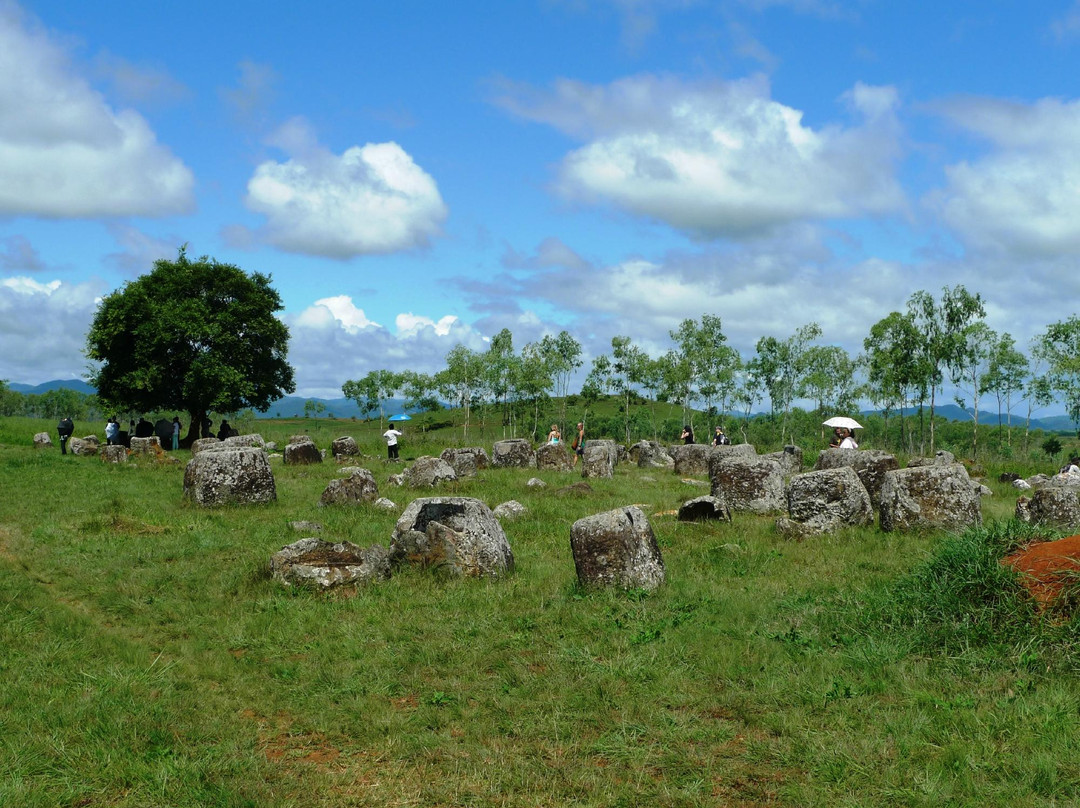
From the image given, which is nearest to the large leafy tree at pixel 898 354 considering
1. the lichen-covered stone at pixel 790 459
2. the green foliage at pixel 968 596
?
the lichen-covered stone at pixel 790 459

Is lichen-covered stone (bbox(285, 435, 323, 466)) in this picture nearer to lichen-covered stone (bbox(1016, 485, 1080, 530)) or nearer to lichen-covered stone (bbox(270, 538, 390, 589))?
lichen-covered stone (bbox(270, 538, 390, 589))

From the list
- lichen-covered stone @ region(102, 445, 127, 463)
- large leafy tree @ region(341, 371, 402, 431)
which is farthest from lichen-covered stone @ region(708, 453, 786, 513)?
large leafy tree @ region(341, 371, 402, 431)

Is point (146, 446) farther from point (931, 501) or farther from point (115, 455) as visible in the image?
point (931, 501)

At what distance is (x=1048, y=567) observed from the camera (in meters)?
8.62

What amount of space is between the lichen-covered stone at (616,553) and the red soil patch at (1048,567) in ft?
14.1

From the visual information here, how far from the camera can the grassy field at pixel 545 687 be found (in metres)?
6.07

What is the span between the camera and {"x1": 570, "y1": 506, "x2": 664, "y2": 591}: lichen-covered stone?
1092 cm

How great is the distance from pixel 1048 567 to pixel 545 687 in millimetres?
5568

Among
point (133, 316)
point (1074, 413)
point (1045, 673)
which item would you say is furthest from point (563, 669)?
point (1074, 413)

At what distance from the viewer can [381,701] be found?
775 cm

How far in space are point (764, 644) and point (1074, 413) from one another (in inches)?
2464

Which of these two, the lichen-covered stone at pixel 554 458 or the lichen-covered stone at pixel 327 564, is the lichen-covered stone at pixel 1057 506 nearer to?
the lichen-covered stone at pixel 327 564

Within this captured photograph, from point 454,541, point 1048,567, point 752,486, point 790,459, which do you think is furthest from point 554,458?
point 1048,567

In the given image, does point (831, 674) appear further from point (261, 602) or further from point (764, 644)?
point (261, 602)
